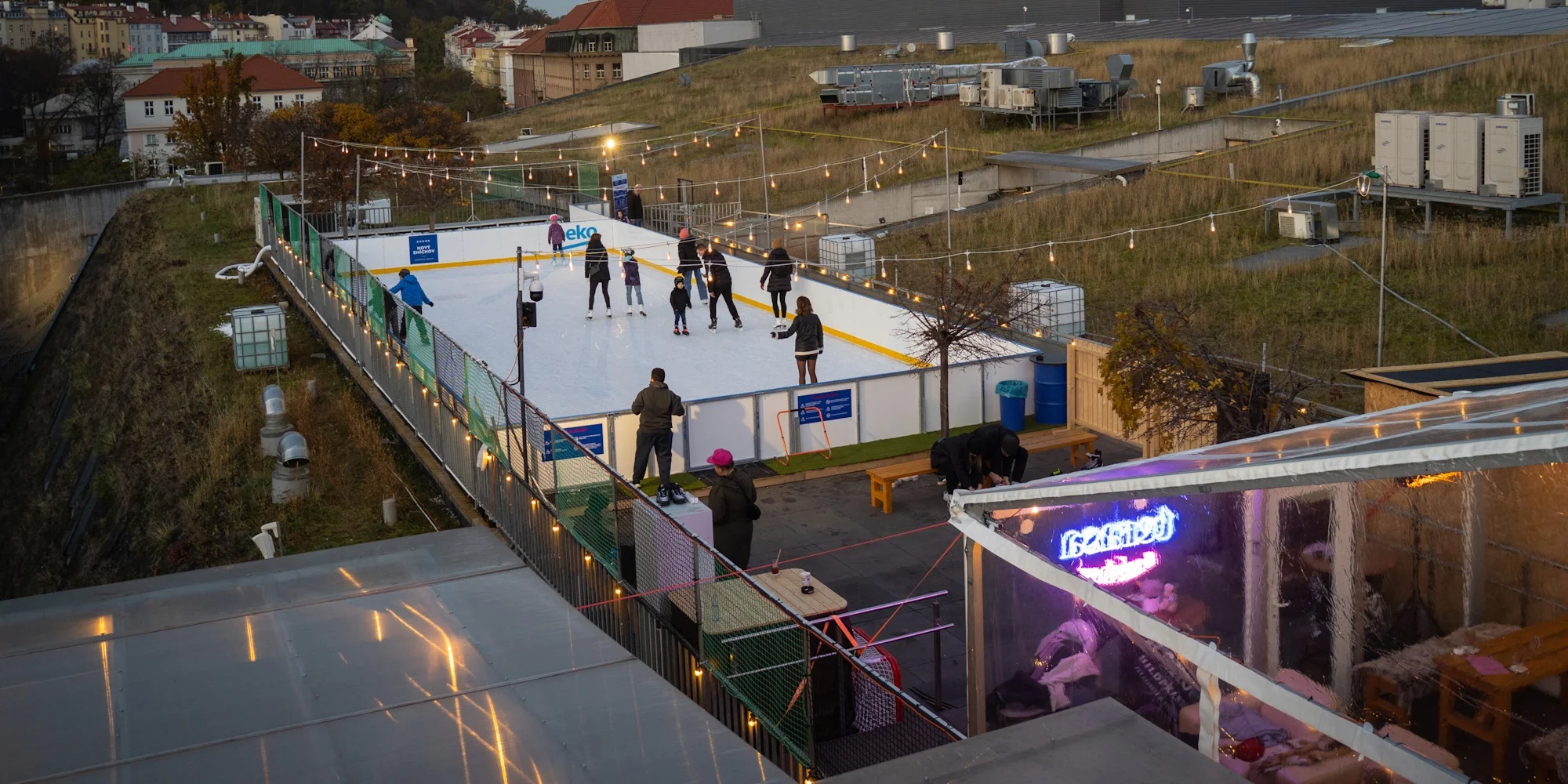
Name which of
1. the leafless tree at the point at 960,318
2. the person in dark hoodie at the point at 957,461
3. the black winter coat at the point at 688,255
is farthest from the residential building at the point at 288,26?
the person in dark hoodie at the point at 957,461

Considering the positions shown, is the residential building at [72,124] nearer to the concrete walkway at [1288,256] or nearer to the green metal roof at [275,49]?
the green metal roof at [275,49]

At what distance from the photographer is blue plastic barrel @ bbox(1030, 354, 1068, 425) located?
57.7 ft

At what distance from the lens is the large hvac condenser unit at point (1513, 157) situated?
22547 millimetres

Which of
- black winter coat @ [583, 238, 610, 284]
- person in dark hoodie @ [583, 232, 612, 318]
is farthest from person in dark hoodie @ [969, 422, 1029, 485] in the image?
black winter coat @ [583, 238, 610, 284]

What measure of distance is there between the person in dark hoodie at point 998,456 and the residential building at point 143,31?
15288 cm

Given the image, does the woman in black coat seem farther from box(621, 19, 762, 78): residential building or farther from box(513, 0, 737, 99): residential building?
box(513, 0, 737, 99): residential building

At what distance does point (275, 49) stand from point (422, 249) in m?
106

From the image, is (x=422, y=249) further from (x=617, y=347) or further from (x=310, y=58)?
(x=310, y=58)

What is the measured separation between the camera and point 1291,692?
19.8 ft

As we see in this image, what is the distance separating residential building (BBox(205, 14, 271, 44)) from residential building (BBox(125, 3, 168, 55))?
16.9 ft

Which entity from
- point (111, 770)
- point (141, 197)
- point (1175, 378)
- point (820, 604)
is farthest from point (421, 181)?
point (111, 770)

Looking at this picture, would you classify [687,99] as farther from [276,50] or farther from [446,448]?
[276,50]

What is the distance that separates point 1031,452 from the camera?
16.2 metres

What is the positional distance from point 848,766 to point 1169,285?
16.2 meters
